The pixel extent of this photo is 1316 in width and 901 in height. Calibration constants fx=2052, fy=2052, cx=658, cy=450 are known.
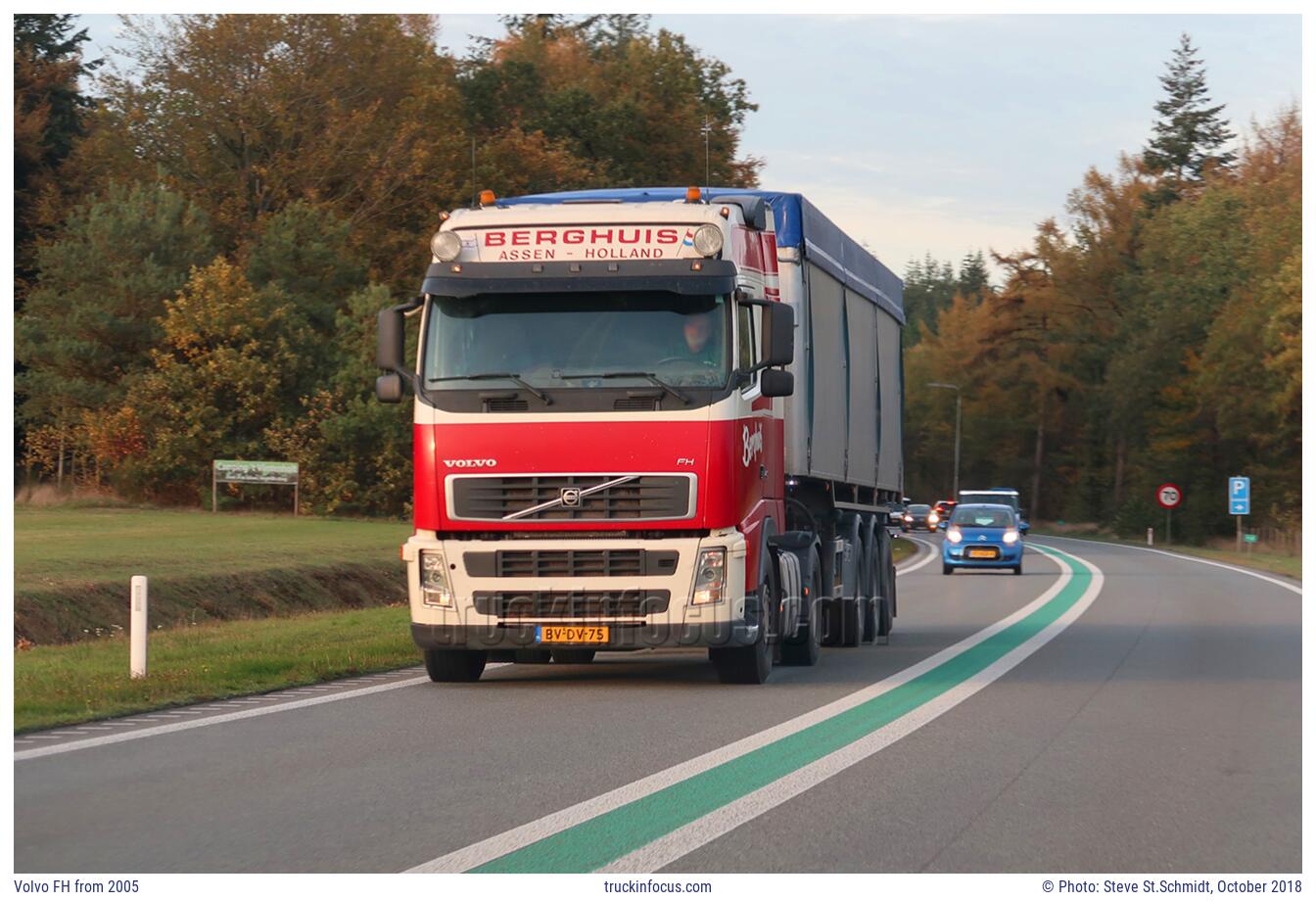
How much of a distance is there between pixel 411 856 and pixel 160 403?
5162 centimetres

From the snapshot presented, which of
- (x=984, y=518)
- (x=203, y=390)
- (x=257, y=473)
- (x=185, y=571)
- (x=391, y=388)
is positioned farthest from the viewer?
(x=203, y=390)

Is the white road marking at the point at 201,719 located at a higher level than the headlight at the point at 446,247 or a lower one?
lower

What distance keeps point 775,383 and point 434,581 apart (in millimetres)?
2867

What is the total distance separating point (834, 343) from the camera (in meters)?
19.3

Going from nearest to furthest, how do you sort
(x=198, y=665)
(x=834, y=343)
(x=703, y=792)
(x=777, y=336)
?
1. (x=703, y=792)
2. (x=777, y=336)
3. (x=198, y=665)
4. (x=834, y=343)

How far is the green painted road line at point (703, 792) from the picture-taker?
25.6ft

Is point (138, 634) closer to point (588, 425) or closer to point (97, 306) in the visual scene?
point (588, 425)

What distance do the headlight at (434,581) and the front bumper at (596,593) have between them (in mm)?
31

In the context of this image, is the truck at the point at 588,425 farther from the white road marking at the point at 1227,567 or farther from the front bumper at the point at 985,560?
the front bumper at the point at 985,560

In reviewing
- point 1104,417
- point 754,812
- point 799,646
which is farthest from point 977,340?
point 754,812

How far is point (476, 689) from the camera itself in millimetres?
15367

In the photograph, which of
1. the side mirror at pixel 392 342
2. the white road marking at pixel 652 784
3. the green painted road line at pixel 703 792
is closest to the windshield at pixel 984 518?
the white road marking at pixel 652 784
